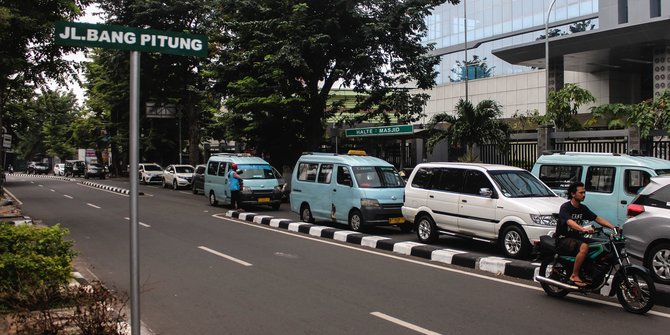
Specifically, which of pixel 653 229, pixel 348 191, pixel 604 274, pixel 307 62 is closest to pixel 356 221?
pixel 348 191

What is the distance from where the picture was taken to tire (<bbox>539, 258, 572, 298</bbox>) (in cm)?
703

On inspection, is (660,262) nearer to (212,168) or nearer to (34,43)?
(34,43)

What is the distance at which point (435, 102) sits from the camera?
4162 cm

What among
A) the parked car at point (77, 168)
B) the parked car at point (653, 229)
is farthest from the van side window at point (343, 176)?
the parked car at point (77, 168)

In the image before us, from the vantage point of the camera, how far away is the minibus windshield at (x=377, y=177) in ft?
45.1

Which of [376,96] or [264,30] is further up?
[264,30]

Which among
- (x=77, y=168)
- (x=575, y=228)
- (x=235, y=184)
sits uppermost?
(x=77, y=168)

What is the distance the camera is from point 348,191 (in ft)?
44.8

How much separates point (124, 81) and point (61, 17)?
26750mm

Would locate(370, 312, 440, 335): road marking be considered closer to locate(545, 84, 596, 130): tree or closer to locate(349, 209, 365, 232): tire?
locate(349, 209, 365, 232): tire

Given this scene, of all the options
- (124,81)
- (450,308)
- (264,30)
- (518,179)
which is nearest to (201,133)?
(124,81)

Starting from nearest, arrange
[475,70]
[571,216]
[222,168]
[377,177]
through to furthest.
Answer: [571,216] < [377,177] < [222,168] < [475,70]

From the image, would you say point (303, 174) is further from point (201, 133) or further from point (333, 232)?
point (201, 133)

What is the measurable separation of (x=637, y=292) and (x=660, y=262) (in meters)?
1.96
